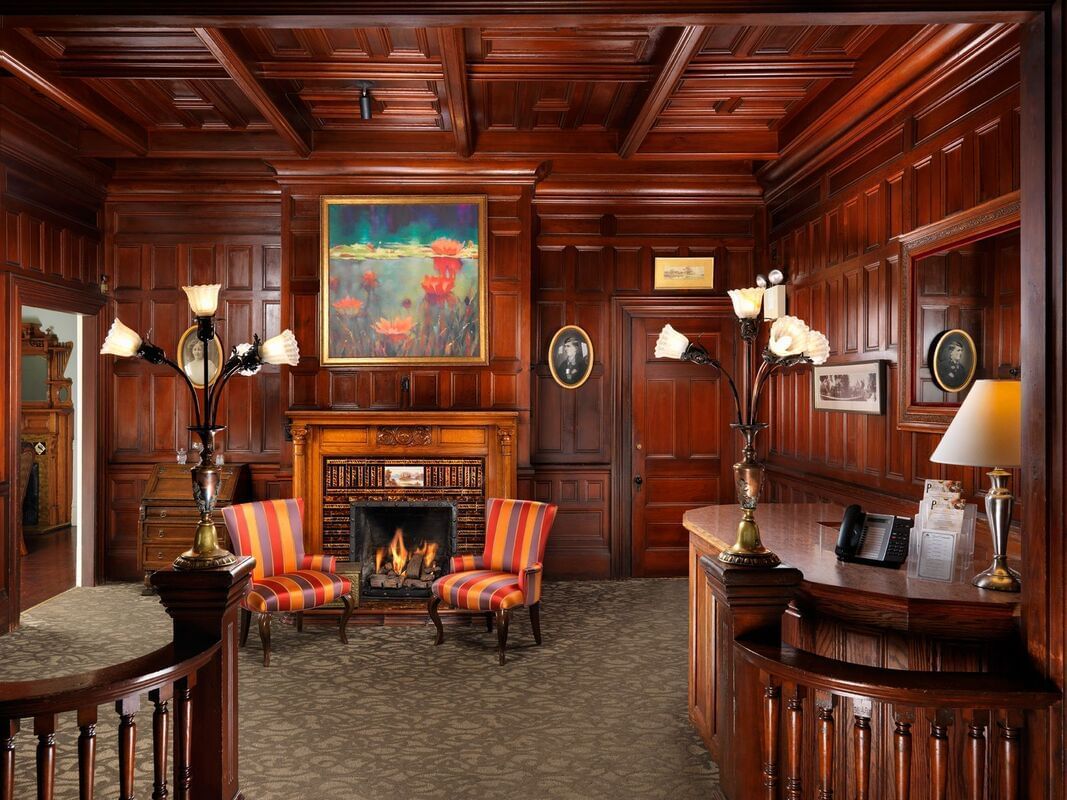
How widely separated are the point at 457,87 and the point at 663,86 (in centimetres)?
131

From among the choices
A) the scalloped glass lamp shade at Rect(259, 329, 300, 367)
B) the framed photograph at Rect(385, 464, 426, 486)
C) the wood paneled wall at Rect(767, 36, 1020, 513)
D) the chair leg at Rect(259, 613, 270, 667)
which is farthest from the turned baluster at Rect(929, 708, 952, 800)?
the framed photograph at Rect(385, 464, 426, 486)

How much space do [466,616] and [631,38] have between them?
163 inches

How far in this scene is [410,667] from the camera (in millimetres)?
5055

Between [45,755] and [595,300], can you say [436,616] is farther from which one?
[45,755]

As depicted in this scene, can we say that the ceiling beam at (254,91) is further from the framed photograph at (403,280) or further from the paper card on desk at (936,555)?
the paper card on desk at (936,555)

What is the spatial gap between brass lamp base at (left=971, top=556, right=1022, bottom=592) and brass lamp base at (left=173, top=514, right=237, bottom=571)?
99.2 inches

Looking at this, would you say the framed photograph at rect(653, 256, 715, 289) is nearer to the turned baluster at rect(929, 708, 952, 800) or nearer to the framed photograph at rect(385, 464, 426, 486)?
the framed photograph at rect(385, 464, 426, 486)

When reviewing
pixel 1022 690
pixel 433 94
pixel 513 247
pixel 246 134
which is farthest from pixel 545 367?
pixel 1022 690

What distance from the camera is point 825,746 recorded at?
2270 mm

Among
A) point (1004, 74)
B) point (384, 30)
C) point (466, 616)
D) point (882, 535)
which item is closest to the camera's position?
point (882, 535)

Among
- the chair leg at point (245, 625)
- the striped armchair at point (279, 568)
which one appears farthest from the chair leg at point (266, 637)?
the chair leg at point (245, 625)

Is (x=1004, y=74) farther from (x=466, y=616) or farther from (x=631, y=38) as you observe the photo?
(x=466, y=616)

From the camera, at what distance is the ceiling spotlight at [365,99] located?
5.47 meters

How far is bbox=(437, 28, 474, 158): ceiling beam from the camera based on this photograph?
174 inches
